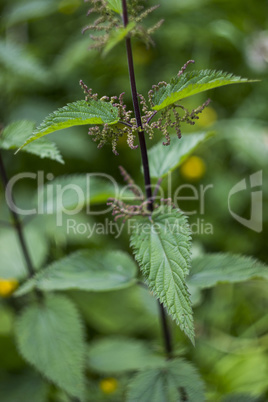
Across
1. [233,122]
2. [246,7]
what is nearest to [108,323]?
[233,122]

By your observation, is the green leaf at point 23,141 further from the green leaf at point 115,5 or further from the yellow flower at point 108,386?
the yellow flower at point 108,386

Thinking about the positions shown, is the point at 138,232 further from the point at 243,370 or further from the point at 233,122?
the point at 233,122

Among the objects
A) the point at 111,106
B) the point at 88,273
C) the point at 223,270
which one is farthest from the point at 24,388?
the point at 111,106

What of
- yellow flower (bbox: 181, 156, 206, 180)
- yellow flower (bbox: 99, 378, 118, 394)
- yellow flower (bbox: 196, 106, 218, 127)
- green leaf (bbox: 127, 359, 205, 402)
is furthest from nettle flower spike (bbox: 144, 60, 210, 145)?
yellow flower (bbox: 196, 106, 218, 127)

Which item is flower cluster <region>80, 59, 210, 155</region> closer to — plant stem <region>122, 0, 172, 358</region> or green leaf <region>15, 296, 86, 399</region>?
plant stem <region>122, 0, 172, 358</region>

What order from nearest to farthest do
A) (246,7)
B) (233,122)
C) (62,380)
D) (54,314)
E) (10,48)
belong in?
(62,380) → (54,314) → (10,48) → (233,122) → (246,7)

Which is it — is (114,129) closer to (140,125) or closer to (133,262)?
(140,125)
